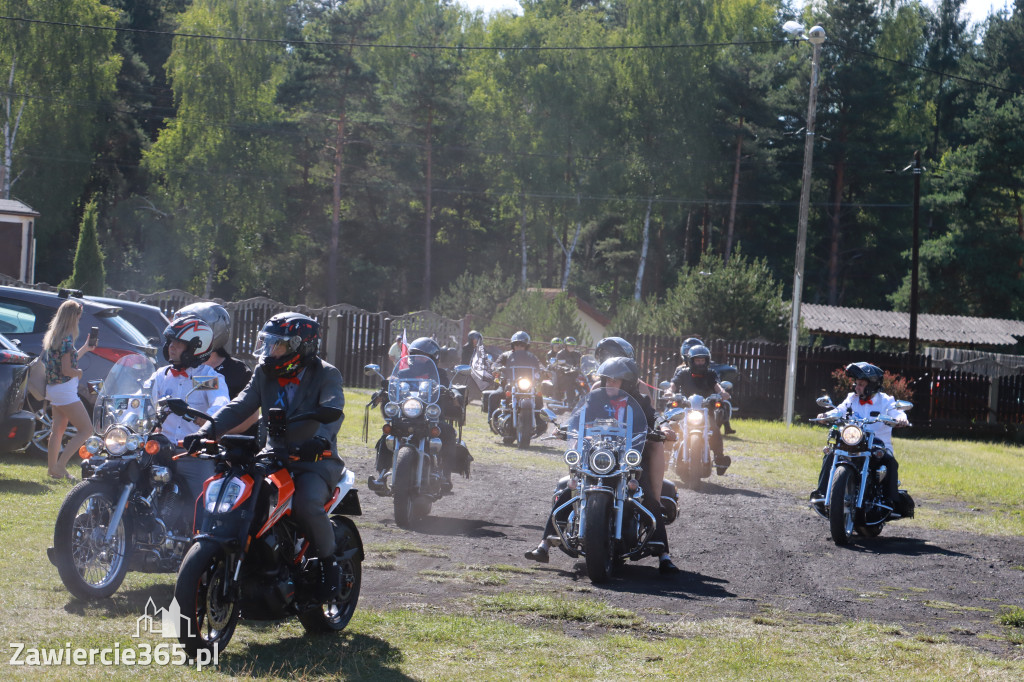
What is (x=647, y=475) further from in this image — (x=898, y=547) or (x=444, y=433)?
(x=898, y=547)

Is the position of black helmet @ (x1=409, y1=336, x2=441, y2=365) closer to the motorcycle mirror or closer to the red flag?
the red flag

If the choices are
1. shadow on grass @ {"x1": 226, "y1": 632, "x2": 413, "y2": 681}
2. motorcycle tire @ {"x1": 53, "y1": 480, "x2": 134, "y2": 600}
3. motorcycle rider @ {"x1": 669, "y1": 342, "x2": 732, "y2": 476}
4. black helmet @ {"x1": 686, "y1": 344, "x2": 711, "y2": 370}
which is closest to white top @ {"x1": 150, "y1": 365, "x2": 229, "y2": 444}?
motorcycle tire @ {"x1": 53, "y1": 480, "x2": 134, "y2": 600}

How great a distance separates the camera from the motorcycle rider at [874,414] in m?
10.9

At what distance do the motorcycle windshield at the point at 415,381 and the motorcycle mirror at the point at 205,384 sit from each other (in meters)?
3.39

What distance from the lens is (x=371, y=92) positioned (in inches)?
2117

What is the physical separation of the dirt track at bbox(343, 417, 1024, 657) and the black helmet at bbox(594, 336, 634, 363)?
1744mm

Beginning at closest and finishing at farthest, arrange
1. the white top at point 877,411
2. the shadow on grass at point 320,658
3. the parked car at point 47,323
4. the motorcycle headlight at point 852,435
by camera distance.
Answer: the shadow on grass at point 320,658, the motorcycle headlight at point 852,435, the white top at point 877,411, the parked car at point 47,323

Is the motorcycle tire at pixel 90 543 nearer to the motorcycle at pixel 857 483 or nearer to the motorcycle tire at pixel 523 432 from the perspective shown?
the motorcycle at pixel 857 483

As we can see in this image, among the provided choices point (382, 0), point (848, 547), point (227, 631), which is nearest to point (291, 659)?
point (227, 631)

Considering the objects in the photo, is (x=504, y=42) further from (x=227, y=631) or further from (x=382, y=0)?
(x=227, y=631)

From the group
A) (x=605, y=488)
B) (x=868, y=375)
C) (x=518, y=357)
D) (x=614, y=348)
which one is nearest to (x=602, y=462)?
(x=605, y=488)

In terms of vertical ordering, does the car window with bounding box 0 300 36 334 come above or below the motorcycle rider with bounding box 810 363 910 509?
above

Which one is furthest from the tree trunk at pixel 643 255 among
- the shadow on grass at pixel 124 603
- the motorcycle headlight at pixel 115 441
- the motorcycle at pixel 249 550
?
the motorcycle at pixel 249 550

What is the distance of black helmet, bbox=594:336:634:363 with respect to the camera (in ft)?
30.2
